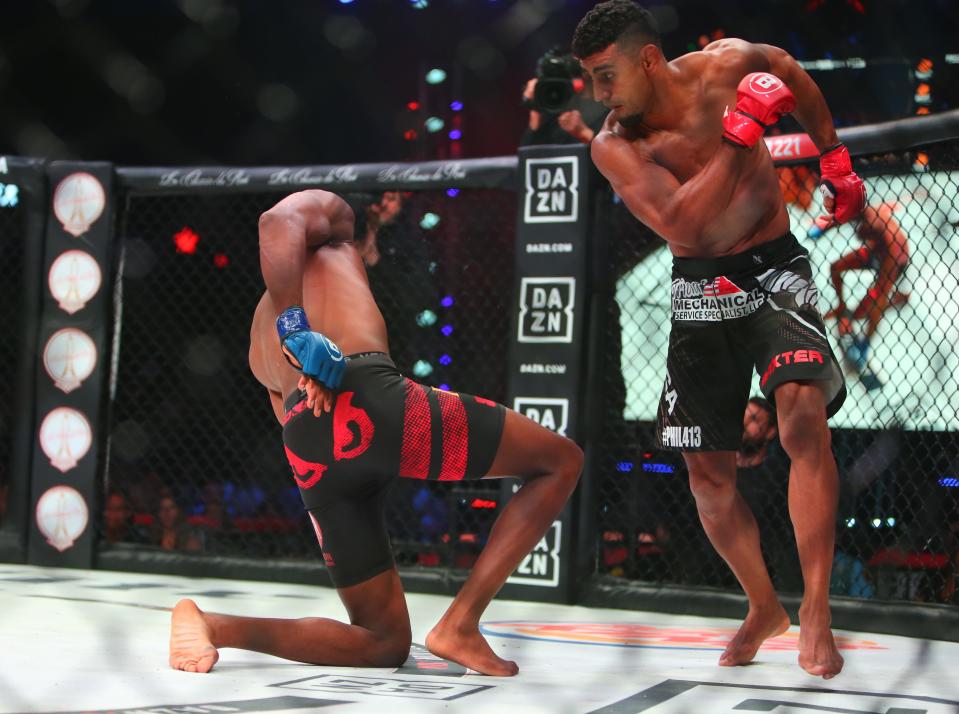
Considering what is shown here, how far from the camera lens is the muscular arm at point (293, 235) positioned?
74.7 inches

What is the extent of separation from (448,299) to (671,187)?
6.49ft

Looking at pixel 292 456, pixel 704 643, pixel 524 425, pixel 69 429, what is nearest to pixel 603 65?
pixel 524 425

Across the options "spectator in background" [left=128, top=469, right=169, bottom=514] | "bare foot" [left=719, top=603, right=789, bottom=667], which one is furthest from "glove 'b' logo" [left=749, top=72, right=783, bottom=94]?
"spectator in background" [left=128, top=469, right=169, bottom=514]

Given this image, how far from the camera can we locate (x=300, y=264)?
75.8 inches

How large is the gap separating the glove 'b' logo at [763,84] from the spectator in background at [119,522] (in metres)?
2.60

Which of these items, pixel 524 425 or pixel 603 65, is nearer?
pixel 524 425

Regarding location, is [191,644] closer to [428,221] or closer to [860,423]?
[860,423]

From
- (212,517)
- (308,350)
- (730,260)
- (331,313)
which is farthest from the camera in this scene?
(212,517)

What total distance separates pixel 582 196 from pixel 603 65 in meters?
1.13

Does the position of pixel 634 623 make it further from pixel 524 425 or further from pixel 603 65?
pixel 603 65

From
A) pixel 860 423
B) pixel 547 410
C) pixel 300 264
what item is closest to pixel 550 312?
pixel 547 410

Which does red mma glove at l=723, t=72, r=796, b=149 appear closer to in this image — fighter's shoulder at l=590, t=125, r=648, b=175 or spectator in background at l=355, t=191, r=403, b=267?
fighter's shoulder at l=590, t=125, r=648, b=175

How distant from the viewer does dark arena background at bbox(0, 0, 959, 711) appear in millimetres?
3215

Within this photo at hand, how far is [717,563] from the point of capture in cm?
340
